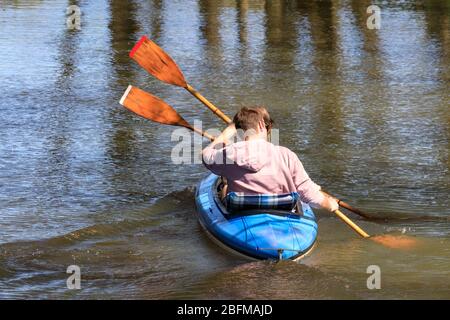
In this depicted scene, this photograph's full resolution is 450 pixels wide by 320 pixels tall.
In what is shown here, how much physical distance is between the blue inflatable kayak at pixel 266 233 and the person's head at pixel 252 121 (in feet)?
1.84

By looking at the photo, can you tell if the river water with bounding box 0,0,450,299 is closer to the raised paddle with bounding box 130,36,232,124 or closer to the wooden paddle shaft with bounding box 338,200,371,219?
the wooden paddle shaft with bounding box 338,200,371,219

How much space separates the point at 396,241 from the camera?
8.44m

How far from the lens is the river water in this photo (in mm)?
7559

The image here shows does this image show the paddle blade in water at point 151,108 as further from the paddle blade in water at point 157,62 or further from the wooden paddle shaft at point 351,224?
the wooden paddle shaft at point 351,224

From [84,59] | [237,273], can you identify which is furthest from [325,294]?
[84,59]

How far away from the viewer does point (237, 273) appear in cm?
743

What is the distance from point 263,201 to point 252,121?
575 mm

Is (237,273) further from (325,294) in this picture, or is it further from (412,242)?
(412,242)

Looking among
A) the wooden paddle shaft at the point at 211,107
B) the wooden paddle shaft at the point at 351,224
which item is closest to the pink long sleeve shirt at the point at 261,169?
the wooden paddle shaft at the point at 351,224

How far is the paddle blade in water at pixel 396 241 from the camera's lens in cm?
832

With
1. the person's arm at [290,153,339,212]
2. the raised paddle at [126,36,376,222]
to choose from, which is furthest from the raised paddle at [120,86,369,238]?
the person's arm at [290,153,339,212]

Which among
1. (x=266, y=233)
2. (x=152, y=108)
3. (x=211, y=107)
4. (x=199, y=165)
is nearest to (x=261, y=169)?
(x=266, y=233)

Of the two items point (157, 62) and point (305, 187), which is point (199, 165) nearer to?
point (157, 62)

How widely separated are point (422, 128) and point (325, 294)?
17.0 feet
